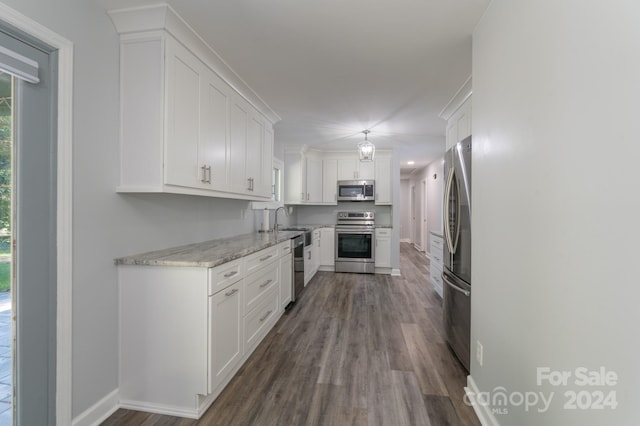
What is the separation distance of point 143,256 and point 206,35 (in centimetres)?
162

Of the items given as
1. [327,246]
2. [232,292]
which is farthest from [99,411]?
[327,246]

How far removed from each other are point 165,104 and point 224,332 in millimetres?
1563

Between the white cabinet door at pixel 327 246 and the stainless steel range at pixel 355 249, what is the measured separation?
0.12 metres

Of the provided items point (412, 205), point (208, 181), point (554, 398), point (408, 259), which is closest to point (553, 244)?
point (554, 398)

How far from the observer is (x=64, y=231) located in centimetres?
146

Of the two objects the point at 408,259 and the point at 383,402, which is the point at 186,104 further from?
the point at 408,259

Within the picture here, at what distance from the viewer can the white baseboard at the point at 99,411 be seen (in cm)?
155

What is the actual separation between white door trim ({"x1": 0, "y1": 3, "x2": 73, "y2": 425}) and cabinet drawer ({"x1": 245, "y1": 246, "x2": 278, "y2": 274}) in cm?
109

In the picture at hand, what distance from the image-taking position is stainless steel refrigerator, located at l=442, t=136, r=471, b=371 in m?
2.12

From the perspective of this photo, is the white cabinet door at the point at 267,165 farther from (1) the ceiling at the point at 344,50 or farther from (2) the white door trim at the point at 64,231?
(2) the white door trim at the point at 64,231

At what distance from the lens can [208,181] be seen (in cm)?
219

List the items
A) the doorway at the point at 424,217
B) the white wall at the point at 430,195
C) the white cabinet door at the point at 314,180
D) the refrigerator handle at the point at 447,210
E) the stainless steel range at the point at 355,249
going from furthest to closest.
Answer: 1. the doorway at the point at 424,217
2. the white wall at the point at 430,195
3. the white cabinet door at the point at 314,180
4. the stainless steel range at the point at 355,249
5. the refrigerator handle at the point at 447,210

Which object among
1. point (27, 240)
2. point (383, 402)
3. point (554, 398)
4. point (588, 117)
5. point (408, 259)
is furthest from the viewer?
point (408, 259)

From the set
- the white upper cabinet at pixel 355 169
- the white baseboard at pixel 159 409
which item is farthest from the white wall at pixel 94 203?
the white upper cabinet at pixel 355 169
